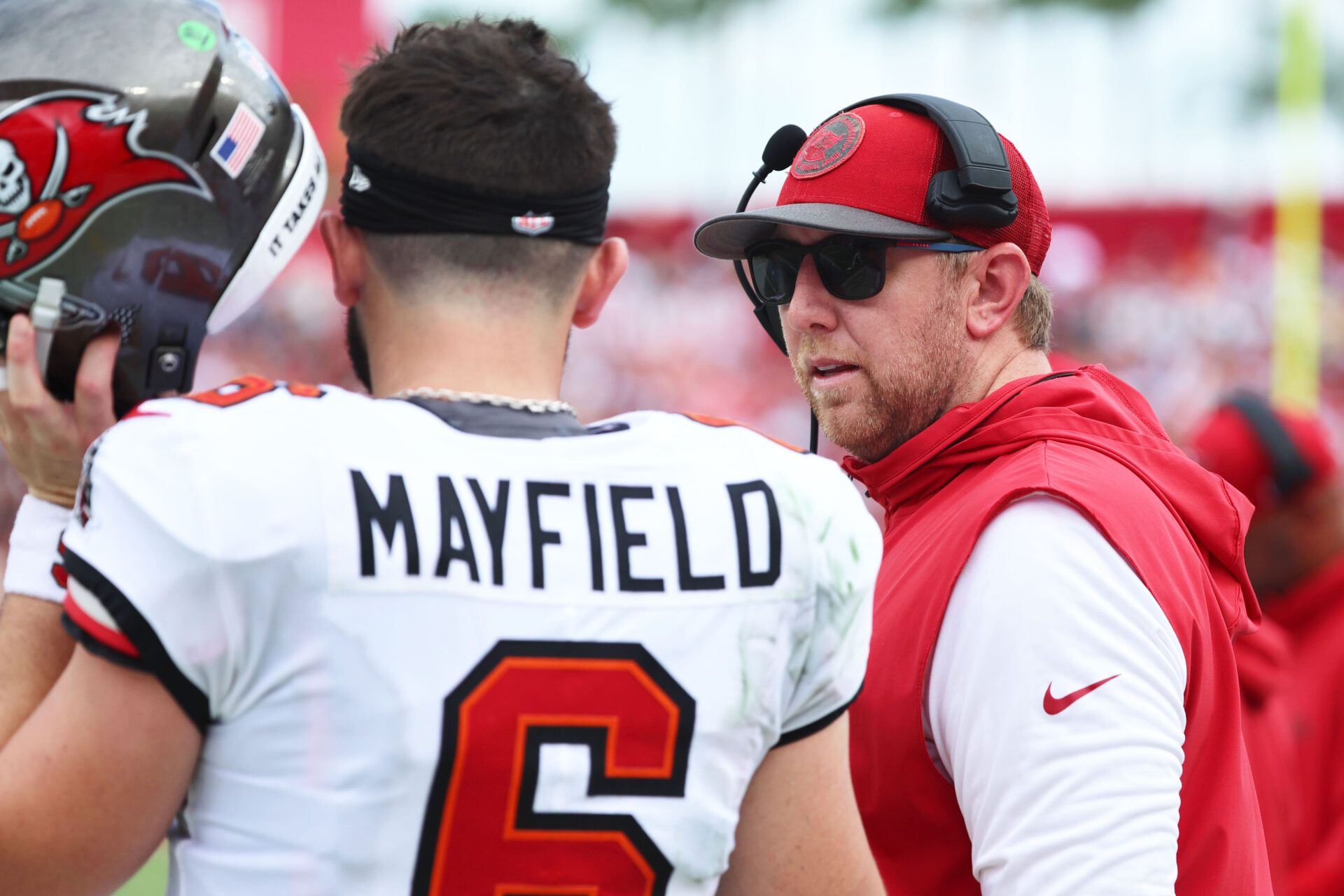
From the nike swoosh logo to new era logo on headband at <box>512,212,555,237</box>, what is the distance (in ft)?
2.91

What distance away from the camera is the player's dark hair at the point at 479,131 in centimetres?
165

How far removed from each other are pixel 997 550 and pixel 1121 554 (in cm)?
16

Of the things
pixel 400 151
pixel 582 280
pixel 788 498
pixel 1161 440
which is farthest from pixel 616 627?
pixel 1161 440

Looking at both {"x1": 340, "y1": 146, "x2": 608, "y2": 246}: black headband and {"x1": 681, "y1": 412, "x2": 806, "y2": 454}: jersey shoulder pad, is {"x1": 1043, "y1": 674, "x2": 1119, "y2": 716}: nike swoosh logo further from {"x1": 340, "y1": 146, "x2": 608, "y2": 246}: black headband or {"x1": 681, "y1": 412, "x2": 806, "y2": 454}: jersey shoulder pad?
{"x1": 340, "y1": 146, "x2": 608, "y2": 246}: black headband

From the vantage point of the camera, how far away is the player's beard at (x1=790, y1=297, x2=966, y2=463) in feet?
7.83

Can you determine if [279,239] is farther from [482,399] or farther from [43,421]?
[482,399]

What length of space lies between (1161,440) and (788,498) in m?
0.92

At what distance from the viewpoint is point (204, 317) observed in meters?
2.00

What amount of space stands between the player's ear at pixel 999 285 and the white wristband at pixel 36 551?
1.46 metres

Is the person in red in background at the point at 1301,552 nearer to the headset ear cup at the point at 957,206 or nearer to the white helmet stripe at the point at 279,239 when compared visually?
the headset ear cup at the point at 957,206

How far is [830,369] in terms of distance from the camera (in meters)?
2.49

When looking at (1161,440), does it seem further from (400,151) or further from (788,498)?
(400,151)

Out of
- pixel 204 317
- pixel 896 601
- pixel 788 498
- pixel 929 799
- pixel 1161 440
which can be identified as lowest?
pixel 929 799

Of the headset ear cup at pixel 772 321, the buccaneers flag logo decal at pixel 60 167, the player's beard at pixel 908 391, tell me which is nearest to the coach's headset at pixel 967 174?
the player's beard at pixel 908 391
